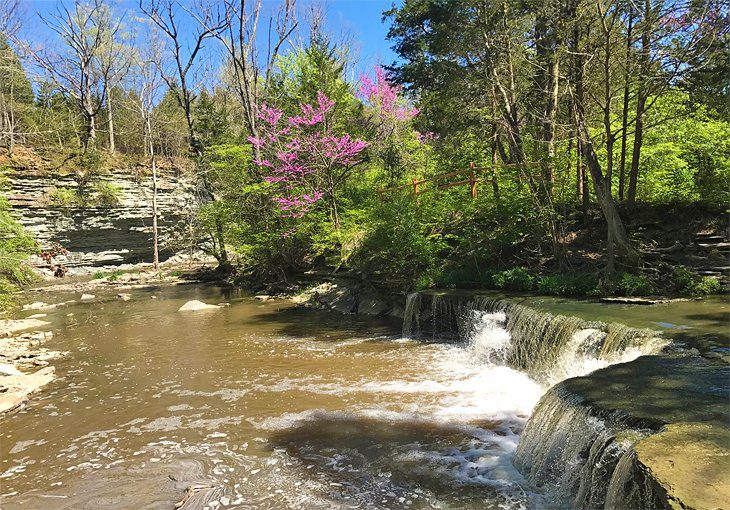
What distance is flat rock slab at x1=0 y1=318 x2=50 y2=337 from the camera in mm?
11477

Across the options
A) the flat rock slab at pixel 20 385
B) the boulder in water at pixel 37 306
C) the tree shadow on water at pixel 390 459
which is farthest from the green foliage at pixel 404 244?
the boulder in water at pixel 37 306

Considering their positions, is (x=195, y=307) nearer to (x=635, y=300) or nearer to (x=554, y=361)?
(x=554, y=361)

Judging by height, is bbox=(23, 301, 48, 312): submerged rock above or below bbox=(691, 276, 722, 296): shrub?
below

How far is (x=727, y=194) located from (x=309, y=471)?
33.7 feet

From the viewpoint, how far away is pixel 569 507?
3.81 meters

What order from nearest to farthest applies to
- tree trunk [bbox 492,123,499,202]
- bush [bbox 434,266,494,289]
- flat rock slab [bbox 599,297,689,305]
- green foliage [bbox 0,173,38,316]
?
flat rock slab [bbox 599,297,689,305]
green foliage [bbox 0,173,38,316]
bush [bbox 434,266,494,289]
tree trunk [bbox 492,123,499,202]

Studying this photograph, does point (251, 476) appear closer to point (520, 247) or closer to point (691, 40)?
point (520, 247)

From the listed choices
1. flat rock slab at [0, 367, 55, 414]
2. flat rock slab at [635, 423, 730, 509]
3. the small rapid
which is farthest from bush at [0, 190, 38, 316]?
flat rock slab at [635, 423, 730, 509]

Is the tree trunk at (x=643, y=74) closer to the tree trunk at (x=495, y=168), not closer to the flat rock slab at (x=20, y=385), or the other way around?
the tree trunk at (x=495, y=168)

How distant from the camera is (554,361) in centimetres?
711

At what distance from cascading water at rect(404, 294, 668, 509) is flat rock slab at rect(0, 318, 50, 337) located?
9.81 meters

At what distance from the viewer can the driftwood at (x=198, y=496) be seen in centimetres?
411

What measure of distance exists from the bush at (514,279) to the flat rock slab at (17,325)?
1162 centimetres

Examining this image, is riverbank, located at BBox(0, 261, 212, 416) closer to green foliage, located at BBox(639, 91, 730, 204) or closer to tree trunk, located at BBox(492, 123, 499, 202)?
tree trunk, located at BBox(492, 123, 499, 202)
